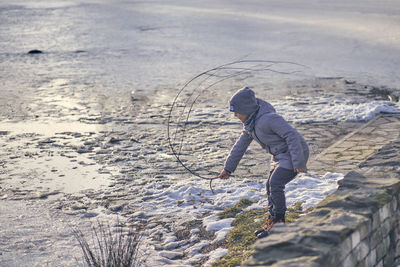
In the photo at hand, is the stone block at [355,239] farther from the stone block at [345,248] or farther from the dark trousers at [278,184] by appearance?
the dark trousers at [278,184]

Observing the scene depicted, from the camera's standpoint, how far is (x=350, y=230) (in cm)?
324

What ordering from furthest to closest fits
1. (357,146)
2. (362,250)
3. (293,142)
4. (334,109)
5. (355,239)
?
(334,109)
(357,146)
(293,142)
(362,250)
(355,239)

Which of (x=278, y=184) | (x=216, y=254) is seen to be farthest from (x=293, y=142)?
(x=216, y=254)

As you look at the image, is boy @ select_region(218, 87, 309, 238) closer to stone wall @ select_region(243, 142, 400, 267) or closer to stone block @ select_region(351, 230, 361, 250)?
stone wall @ select_region(243, 142, 400, 267)

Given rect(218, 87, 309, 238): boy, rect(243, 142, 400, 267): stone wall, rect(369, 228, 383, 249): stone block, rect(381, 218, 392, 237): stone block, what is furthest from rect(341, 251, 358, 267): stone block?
rect(218, 87, 309, 238): boy

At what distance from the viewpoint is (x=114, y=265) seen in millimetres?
3758

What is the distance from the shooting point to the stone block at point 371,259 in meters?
3.51

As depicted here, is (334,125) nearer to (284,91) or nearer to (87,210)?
(284,91)

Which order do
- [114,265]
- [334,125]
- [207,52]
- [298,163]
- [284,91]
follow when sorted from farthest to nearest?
[207,52] → [284,91] → [334,125] → [298,163] → [114,265]

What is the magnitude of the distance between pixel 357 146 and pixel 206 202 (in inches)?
114

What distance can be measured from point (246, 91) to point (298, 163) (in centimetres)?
77

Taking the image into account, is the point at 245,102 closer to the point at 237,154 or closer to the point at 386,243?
the point at 237,154

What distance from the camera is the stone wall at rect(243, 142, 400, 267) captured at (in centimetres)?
303

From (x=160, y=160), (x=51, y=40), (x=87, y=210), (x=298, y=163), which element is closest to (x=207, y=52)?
(x=51, y=40)
